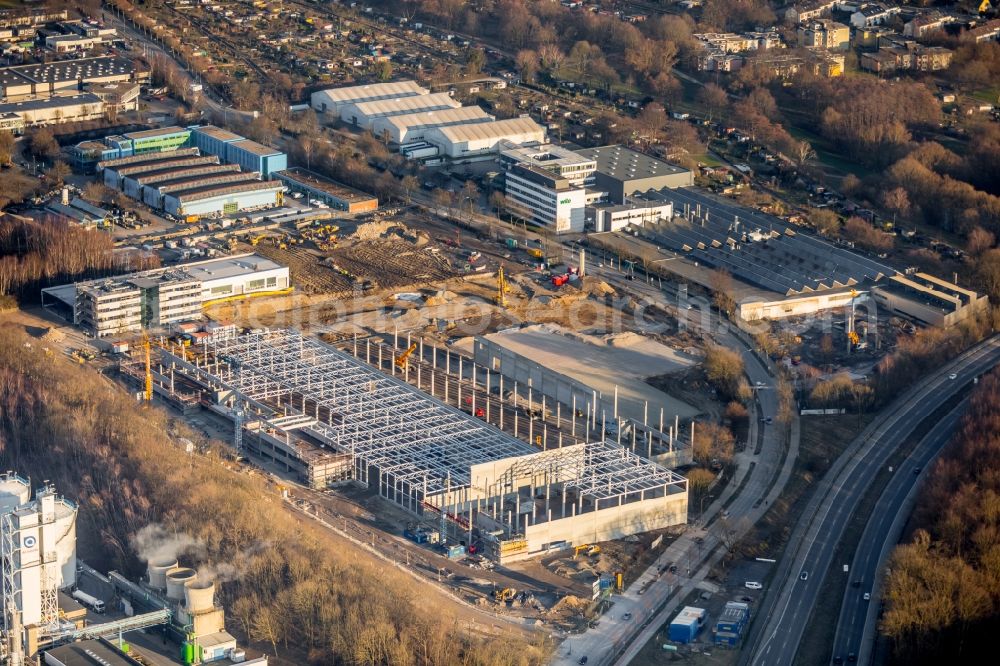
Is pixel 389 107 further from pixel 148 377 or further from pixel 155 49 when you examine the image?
pixel 148 377

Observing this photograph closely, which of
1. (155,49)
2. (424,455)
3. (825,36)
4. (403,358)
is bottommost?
(403,358)

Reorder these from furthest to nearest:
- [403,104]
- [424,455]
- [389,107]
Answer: [403,104]
[389,107]
[424,455]

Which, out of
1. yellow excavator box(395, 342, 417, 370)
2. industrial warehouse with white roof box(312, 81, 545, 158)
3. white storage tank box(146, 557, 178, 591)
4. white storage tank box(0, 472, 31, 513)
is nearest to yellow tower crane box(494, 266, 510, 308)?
yellow excavator box(395, 342, 417, 370)

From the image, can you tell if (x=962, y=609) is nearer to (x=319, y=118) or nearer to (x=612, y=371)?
(x=612, y=371)

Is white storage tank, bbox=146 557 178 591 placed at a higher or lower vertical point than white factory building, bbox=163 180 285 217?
higher

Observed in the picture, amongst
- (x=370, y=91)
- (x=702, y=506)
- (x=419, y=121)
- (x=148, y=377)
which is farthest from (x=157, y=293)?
(x=370, y=91)

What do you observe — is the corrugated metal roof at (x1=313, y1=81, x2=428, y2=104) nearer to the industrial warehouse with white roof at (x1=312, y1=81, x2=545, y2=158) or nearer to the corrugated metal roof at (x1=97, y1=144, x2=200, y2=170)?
the industrial warehouse with white roof at (x1=312, y1=81, x2=545, y2=158)
